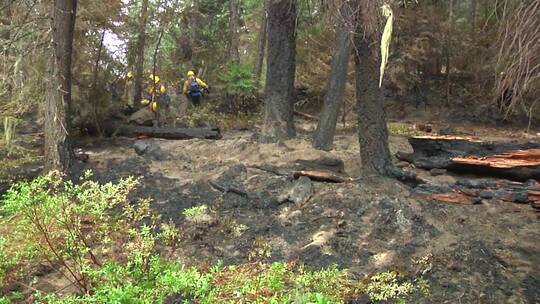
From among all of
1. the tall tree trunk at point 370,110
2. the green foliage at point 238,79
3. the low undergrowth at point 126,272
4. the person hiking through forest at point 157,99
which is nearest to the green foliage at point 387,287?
the low undergrowth at point 126,272

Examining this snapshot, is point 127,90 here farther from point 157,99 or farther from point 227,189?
point 227,189

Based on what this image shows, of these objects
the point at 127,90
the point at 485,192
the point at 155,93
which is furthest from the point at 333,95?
the point at 127,90

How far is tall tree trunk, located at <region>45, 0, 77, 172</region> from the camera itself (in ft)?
32.1

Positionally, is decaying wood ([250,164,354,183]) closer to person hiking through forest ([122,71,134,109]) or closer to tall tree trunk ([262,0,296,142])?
tall tree trunk ([262,0,296,142])

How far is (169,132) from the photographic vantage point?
1370 centimetres

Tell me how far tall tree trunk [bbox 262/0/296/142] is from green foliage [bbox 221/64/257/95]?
13.5 ft

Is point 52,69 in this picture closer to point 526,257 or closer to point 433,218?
point 433,218

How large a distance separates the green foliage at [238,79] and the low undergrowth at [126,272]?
34.1ft

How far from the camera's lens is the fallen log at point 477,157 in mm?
8852

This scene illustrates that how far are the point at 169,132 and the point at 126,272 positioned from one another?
30.1 feet

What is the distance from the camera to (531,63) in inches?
201

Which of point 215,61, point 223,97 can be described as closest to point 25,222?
point 223,97

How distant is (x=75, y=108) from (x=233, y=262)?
8.21 meters

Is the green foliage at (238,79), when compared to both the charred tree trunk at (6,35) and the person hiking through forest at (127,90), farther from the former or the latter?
the charred tree trunk at (6,35)
